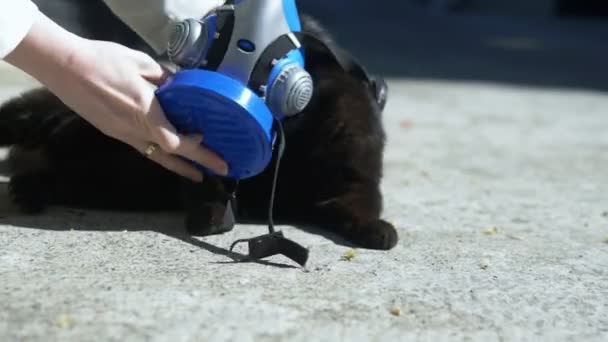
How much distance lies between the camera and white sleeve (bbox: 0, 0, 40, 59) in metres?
1.54

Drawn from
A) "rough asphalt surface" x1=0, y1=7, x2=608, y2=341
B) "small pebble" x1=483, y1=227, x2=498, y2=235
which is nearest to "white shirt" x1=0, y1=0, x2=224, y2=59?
"rough asphalt surface" x1=0, y1=7, x2=608, y2=341

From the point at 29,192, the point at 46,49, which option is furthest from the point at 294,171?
the point at 46,49

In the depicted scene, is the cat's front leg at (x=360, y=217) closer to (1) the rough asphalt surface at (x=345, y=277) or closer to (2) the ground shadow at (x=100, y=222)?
(1) the rough asphalt surface at (x=345, y=277)

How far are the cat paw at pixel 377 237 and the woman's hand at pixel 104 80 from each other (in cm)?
46

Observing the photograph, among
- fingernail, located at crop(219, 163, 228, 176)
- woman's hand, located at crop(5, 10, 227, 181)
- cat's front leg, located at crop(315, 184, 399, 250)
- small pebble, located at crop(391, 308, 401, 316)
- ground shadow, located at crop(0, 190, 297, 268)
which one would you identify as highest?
woman's hand, located at crop(5, 10, 227, 181)

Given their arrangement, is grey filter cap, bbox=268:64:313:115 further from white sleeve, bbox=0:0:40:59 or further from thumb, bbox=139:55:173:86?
white sleeve, bbox=0:0:40:59

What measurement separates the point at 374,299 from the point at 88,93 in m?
0.62

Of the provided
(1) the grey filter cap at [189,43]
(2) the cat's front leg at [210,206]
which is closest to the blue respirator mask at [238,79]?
(1) the grey filter cap at [189,43]

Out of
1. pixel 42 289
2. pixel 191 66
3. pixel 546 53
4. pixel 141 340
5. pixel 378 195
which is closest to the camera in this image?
pixel 141 340

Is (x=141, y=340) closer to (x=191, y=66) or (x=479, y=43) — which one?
(x=191, y=66)

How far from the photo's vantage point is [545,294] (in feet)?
5.59

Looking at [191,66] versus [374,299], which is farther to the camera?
[191,66]

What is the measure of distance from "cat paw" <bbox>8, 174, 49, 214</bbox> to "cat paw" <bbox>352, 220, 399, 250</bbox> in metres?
0.70

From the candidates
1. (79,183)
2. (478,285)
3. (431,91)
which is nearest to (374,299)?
(478,285)
